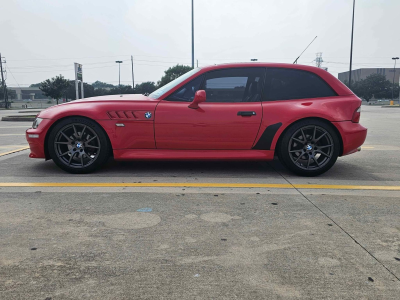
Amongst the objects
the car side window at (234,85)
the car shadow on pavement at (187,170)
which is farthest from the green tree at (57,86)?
the car side window at (234,85)

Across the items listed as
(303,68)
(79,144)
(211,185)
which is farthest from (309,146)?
(79,144)

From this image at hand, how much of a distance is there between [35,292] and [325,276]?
5.27 feet

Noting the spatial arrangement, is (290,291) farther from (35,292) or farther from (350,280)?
(35,292)

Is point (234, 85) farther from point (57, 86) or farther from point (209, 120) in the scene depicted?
point (57, 86)

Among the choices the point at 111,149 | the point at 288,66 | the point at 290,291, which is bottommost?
the point at 290,291

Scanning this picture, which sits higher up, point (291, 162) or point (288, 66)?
point (288, 66)

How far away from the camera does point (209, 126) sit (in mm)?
4434

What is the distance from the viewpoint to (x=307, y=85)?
4684mm

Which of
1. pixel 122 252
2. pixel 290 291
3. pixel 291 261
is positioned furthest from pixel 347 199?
pixel 122 252

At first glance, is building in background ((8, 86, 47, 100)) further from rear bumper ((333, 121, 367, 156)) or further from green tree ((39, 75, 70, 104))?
rear bumper ((333, 121, 367, 156))

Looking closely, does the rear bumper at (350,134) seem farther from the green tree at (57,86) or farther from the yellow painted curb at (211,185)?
the green tree at (57,86)

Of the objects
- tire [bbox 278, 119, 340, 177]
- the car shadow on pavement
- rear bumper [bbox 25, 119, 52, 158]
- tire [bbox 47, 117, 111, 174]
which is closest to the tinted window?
tire [bbox 278, 119, 340, 177]

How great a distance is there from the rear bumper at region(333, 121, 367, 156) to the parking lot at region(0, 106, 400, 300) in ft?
1.33

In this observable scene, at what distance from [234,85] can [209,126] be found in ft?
2.21
